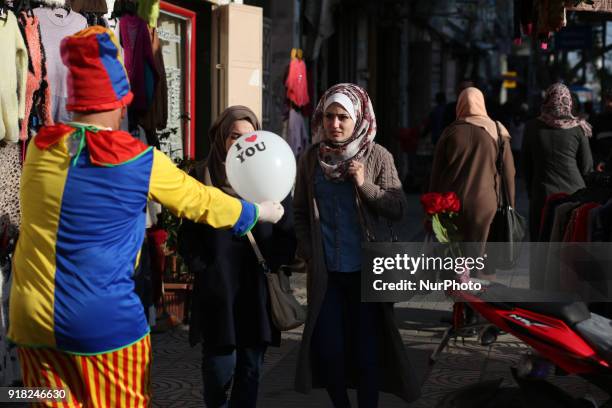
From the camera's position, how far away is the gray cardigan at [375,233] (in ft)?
17.1

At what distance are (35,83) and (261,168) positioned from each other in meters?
2.62

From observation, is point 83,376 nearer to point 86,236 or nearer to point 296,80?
point 86,236

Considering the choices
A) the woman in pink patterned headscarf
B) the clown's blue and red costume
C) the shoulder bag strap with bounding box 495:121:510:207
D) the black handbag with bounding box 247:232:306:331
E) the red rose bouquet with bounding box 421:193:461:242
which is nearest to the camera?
the clown's blue and red costume

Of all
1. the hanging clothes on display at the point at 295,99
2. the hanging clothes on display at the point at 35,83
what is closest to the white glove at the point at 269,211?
the hanging clothes on display at the point at 35,83

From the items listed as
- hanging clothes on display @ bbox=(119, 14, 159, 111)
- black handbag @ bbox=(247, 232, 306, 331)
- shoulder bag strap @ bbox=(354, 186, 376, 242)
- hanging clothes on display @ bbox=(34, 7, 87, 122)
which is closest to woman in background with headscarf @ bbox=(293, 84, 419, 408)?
shoulder bag strap @ bbox=(354, 186, 376, 242)

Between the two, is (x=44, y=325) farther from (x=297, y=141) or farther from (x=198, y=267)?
(x=297, y=141)

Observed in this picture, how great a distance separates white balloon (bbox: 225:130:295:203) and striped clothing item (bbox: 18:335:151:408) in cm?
87

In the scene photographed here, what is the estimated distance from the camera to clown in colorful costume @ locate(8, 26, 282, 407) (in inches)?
136

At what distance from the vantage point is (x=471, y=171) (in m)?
8.09

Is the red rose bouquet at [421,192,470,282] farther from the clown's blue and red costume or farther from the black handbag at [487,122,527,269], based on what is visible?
the clown's blue and red costume

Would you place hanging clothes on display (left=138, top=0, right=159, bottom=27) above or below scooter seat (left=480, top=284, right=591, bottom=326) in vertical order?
above

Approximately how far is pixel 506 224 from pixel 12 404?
159 inches

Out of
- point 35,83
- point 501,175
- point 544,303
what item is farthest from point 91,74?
point 501,175

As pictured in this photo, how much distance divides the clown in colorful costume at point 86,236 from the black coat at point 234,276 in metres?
1.33
